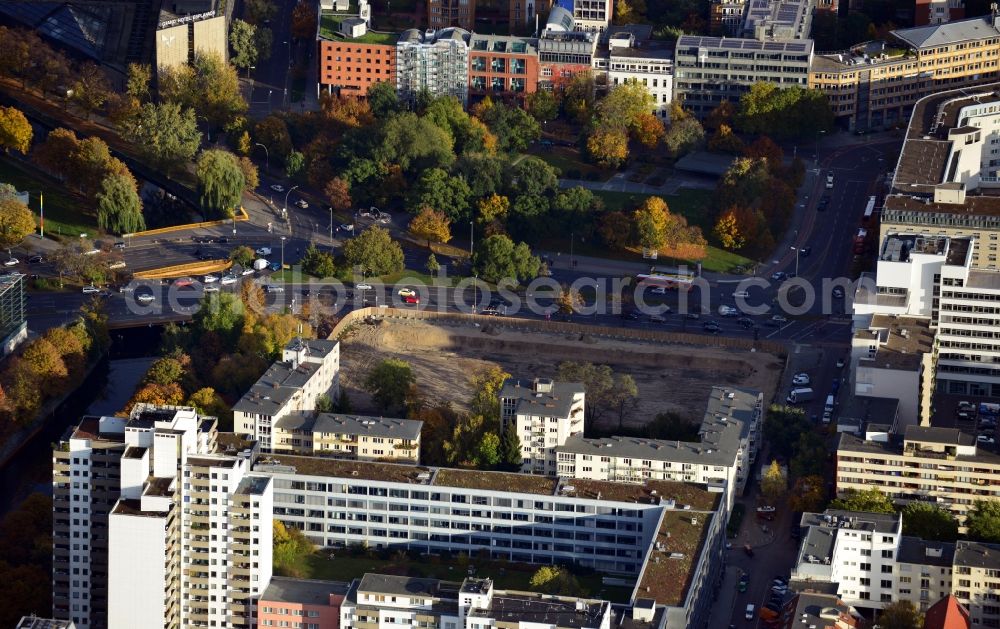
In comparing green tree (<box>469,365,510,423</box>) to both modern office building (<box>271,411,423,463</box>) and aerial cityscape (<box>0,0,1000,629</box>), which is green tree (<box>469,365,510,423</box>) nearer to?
aerial cityscape (<box>0,0,1000,629</box>)

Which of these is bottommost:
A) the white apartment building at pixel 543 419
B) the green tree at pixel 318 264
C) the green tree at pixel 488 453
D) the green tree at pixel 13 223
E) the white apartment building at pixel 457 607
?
the white apartment building at pixel 457 607

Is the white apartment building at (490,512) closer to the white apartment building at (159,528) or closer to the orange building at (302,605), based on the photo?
the white apartment building at (159,528)

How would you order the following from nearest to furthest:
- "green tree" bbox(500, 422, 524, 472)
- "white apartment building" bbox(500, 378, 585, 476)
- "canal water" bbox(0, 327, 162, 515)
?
"white apartment building" bbox(500, 378, 585, 476) < "green tree" bbox(500, 422, 524, 472) < "canal water" bbox(0, 327, 162, 515)

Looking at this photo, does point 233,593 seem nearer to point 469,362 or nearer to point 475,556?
point 475,556

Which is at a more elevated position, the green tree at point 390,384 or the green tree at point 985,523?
the green tree at point 390,384

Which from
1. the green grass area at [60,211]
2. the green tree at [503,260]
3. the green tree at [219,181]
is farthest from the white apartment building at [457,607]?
the green grass area at [60,211]

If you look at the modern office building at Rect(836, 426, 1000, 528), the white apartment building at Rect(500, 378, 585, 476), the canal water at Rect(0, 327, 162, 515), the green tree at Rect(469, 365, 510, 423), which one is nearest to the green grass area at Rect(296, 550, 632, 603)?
the white apartment building at Rect(500, 378, 585, 476)
